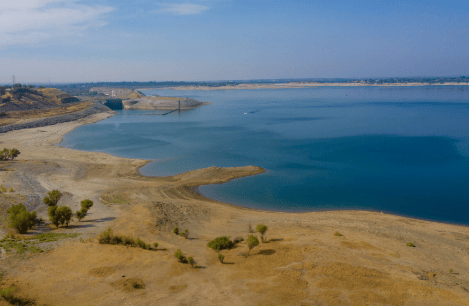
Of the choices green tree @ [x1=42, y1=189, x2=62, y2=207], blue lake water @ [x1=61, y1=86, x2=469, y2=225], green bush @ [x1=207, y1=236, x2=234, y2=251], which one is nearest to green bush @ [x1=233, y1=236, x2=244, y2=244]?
green bush @ [x1=207, y1=236, x2=234, y2=251]

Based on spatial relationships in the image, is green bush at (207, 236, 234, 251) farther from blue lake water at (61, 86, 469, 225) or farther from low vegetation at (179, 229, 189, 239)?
blue lake water at (61, 86, 469, 225)

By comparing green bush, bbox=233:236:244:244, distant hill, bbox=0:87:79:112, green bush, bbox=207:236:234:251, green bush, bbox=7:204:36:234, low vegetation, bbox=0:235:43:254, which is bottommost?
green bush, bbox=233:236:244:244

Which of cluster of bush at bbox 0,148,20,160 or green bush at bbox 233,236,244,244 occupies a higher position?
cluster of bush at bbox 0,148,20,160

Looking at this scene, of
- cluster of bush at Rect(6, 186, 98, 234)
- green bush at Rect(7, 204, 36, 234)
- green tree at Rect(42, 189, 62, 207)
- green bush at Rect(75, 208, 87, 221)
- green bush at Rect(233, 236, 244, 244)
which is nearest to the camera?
green bush at Rect(7, 204, 36, 234)

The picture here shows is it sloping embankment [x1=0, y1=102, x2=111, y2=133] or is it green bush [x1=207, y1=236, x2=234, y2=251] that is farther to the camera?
sloping embankment [x1=0, y1=102, x2=111, y2=133]

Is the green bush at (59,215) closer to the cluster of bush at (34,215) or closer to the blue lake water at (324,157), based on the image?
the cluster of bush at (34,215)

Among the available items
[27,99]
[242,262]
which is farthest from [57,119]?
[242,262]

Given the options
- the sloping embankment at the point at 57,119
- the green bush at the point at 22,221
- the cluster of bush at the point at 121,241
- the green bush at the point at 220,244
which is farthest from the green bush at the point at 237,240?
the sloping embankment at the point at 57,119
